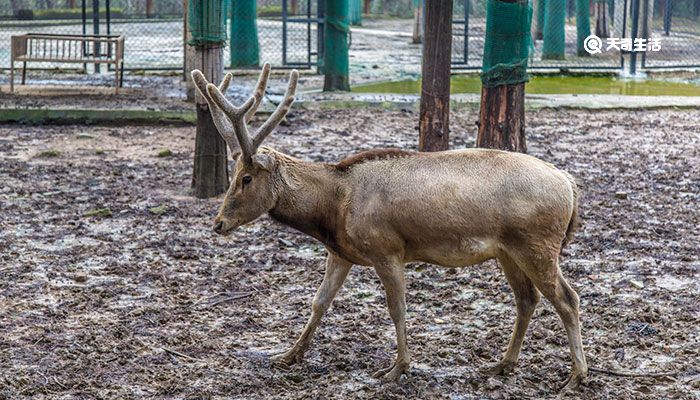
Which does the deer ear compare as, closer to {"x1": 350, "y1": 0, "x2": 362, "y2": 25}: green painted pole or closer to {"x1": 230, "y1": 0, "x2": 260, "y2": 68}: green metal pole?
{"x1": 230, "y1": 0, "x2": 260, "y2": 68}: green metal pole

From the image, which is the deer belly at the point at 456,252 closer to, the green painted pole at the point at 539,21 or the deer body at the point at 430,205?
the deer body at the point at 430,205

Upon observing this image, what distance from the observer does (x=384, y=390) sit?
580cm

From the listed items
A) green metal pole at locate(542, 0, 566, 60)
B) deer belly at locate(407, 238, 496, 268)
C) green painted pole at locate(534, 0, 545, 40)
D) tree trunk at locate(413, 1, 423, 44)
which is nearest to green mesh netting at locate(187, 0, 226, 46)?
deer belly at locate(407, 238, 496, 268)

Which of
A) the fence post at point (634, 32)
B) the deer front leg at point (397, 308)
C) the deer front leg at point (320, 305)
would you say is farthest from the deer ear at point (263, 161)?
the fence post at point (634, 32)

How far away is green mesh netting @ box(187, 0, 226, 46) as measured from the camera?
33.0ft

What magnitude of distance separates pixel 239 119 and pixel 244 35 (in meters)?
14.2

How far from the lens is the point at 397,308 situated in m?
5.97

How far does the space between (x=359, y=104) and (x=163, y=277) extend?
827 centimetres

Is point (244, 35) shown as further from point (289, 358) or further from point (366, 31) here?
point (289, 358)

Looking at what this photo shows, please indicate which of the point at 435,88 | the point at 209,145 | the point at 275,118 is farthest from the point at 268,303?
the point at 435,88

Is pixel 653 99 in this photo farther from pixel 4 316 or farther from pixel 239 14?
pixel 4 316

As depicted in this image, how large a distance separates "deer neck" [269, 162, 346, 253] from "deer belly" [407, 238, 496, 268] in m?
0.47

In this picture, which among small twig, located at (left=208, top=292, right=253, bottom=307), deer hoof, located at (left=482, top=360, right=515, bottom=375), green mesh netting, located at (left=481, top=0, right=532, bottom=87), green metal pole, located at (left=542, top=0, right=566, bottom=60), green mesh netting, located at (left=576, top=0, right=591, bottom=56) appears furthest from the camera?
green mesh netting, located at (left=576, top=0, right=591, bottom=56)

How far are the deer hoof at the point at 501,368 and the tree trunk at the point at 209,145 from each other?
4.74 metres
